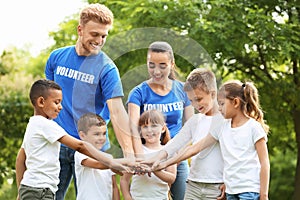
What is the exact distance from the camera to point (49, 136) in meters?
4.06

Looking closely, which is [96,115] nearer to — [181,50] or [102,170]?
[102,170]

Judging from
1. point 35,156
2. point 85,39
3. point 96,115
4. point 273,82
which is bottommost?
point 35,156

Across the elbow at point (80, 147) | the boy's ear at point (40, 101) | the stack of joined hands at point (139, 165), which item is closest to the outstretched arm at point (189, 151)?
the stack of joined hands at point (139, 165)

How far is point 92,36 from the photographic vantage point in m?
4.22

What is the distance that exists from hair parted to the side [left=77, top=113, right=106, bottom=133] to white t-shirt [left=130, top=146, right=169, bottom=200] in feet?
1.57

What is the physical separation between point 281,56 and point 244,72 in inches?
47.3

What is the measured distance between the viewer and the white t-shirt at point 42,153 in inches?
160

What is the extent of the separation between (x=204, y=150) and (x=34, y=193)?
3.70ft

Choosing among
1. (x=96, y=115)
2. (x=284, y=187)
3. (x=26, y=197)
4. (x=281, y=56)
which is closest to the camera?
(x=26, y=197)

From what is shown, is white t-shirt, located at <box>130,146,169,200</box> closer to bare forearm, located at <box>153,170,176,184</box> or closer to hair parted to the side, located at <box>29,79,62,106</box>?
bare forearm, located at <box>153,170,176,184</box>

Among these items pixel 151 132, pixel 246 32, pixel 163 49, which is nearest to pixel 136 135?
pixel 151 132

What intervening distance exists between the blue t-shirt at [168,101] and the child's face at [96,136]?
273 millimetres

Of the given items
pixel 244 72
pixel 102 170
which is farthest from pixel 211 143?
pixel 244 72

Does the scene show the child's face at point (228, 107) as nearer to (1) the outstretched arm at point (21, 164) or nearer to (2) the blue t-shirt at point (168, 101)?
(2) the blue t-shirt at point (168, 101)
